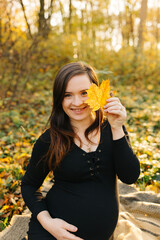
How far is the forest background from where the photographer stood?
2.75 m

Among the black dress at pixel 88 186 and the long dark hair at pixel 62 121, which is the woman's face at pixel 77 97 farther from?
the black dress at pixel 88 186

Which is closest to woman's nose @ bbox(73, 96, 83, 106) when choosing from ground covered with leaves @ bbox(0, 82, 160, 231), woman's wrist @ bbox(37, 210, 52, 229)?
woman's wrist @ bbox(37, 210, 52, 229)

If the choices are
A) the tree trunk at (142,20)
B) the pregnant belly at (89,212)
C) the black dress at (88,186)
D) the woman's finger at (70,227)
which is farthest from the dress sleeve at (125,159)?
the tree trunk at (142,20)

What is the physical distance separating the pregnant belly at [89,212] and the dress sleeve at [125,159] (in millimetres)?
188

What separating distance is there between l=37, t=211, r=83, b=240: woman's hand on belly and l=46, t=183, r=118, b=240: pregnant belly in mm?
49

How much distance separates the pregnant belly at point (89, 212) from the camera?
1403 millimetres

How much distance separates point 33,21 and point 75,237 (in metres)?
4.40

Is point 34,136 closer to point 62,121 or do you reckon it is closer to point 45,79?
point 62,121

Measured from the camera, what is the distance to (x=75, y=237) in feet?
4.43

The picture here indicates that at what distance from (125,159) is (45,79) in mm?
5245

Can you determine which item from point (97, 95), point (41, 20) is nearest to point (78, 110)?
point (97, 95)

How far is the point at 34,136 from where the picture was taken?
12.4 feet

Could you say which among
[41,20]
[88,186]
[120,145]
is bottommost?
[88,186]

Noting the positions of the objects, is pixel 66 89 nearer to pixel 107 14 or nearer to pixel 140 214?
pixel 140 214
